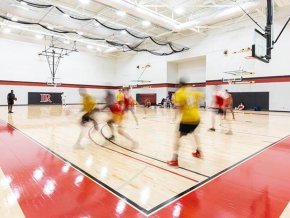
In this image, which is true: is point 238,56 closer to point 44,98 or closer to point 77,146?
→ point 77,146

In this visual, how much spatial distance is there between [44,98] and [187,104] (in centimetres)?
2460

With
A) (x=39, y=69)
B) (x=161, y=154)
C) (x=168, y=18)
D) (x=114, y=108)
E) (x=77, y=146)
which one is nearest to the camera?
(x=161, y=154)

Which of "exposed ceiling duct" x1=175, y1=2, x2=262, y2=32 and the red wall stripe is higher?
"exposed ceiling duct" x1=175, y1=2, x2=262, y2=32

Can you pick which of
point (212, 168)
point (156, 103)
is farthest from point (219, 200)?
point (156, 103)

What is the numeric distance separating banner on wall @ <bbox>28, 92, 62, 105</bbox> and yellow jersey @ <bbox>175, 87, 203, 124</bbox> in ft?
79.5

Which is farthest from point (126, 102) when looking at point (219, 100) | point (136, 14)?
point (136, 14)

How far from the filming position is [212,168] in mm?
4160

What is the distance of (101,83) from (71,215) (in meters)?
28.8

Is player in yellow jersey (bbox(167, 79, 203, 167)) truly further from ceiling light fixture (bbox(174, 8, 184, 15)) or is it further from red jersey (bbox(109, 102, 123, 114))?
ceiling light fixture (bbox(174, 8, 184, 15))

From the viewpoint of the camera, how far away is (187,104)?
168 inches

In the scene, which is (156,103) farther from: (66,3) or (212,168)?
(212,168)

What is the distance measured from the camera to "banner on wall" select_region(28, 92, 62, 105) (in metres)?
24.8

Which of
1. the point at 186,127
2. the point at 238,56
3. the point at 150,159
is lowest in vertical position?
the point at 150,159

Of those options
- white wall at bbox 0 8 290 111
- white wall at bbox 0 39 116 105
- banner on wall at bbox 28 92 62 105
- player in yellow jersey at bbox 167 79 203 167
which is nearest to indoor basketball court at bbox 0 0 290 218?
player in yellow jersey at bbox 167 79 203 167
